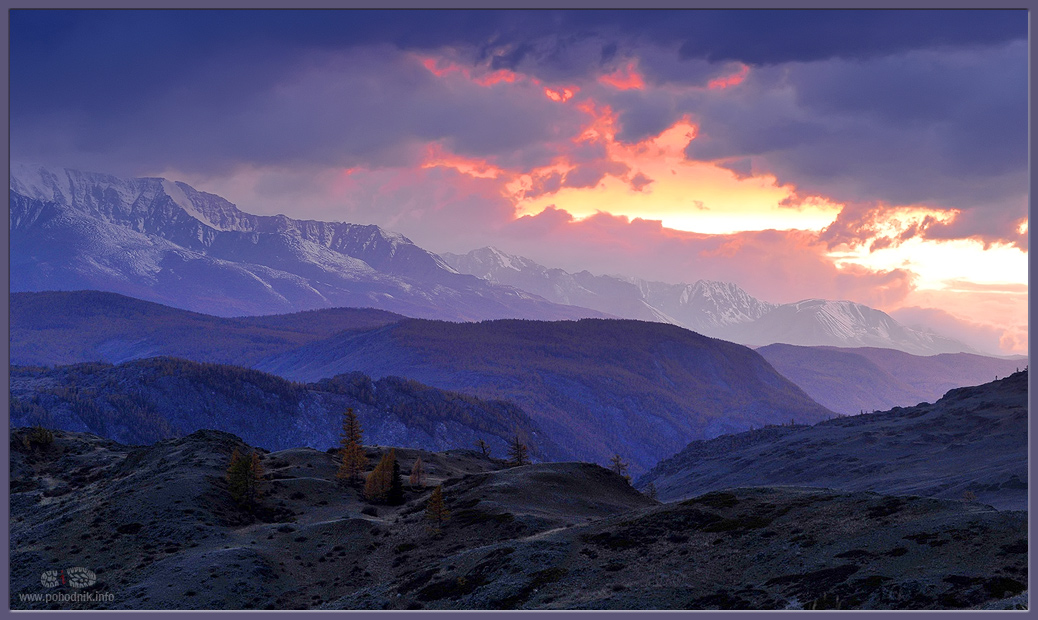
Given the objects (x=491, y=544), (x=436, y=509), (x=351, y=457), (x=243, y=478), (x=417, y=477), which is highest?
(x=243, y=478)

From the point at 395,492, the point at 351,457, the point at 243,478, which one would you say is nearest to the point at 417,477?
the point at 351,457

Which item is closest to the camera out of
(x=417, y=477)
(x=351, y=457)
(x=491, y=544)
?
(x=491, y=544)

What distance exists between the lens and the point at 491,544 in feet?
253

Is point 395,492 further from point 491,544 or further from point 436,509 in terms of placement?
point 491,544

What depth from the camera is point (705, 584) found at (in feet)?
172

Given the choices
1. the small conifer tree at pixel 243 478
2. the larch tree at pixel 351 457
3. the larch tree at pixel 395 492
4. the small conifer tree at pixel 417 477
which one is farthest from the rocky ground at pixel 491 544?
the larch tree at pixel 351 457

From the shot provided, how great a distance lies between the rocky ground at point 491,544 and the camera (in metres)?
48.8

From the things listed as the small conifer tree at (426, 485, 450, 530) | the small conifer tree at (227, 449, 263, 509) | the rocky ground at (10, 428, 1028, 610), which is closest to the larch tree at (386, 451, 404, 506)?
the rocky ground at (10, 428, 1028, 610)

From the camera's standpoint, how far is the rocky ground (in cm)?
4878

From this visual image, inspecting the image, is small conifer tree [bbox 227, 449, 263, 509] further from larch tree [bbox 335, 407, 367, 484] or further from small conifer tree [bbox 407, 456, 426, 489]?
small conifer tree [bbox 407, 456, 426, 489]

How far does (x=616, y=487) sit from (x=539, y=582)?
206 ft

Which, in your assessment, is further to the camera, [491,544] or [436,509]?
[436,509]

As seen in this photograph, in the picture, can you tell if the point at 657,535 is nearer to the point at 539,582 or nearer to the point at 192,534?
the point at 539,582

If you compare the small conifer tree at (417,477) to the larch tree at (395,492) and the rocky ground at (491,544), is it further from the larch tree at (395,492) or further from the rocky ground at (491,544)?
the larch tree at (395,492)
